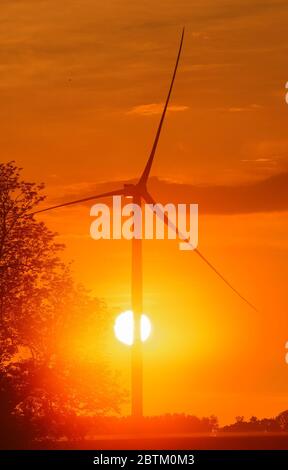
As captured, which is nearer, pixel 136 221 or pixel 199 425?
pixel 136 221

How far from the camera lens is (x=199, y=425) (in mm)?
149750

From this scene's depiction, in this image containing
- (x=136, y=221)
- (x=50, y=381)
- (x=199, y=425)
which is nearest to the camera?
(x=136, y=221)

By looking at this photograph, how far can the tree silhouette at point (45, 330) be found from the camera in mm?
105562

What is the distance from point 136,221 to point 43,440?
16576 millimetres

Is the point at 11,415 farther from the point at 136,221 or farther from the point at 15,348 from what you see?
the point at 136,221

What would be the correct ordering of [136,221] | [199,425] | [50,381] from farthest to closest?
[199,425] → [50,381] → [136,221]

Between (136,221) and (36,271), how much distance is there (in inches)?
536

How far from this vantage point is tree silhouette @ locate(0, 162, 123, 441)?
105562 mm

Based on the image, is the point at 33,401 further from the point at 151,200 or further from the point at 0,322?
the point at 151,200

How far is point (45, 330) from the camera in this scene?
108062mm
